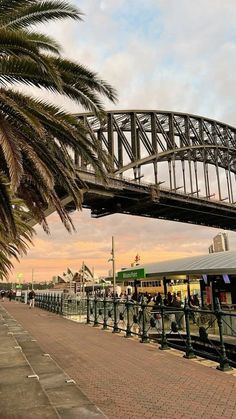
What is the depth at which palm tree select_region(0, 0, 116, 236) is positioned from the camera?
6.80m

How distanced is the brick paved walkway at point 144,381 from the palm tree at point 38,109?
10.6 ft

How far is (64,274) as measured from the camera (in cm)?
13262

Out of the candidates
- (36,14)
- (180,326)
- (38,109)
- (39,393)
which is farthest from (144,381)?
(180,326)

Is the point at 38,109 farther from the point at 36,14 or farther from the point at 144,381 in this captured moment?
the point at 144,381

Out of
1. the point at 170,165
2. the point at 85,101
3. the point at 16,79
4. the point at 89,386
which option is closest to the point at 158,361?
the point at 89,386

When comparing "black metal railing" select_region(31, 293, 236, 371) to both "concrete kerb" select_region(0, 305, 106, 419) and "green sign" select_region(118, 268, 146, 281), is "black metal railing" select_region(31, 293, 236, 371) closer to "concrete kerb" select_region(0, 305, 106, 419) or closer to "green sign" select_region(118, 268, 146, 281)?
"concrete kerb" select_region(0, 305, 106, 419)

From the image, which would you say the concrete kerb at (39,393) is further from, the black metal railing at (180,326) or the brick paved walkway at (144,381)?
the black metal railing at (180,326)

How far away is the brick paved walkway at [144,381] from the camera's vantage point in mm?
6102

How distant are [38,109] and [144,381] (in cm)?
537

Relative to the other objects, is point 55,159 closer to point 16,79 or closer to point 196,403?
point 16,79

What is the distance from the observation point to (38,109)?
7.61 m

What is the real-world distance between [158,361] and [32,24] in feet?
24.9

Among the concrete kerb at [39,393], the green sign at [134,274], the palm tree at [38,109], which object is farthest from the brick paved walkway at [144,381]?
the green sign at [134,274]

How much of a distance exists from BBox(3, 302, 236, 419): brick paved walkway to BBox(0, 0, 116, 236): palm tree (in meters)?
3.24
